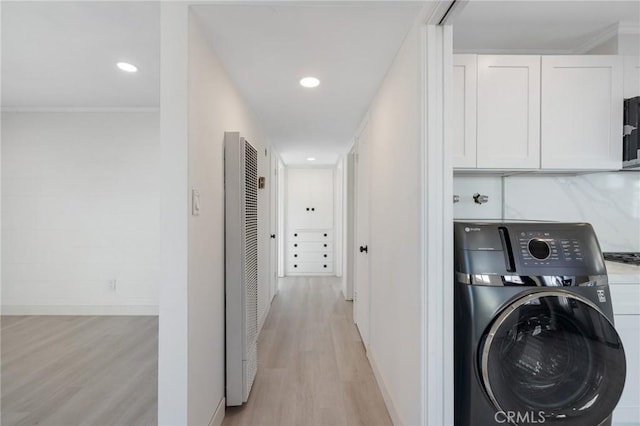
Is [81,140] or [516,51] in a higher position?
[516,51]

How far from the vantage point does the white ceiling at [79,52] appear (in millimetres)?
1796

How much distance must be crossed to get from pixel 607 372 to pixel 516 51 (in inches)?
74.5

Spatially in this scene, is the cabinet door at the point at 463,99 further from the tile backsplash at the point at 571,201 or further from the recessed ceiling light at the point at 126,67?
the recessed ceiling light at the point at 126,67

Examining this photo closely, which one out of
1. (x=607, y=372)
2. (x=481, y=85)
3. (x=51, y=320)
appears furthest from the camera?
(x=51, y=320)

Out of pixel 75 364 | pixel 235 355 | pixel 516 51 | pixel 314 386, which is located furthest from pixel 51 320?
pixel 516 51

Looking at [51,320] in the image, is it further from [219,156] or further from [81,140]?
[219,156]

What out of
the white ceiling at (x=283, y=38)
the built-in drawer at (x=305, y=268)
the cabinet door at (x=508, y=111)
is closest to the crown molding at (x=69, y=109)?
the white ceiling at (x=283, y=38)

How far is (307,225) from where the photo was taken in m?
6.24

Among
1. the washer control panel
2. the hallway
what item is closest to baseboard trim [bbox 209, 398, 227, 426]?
the hallway

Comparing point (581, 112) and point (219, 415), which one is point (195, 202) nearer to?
point (219, 415)

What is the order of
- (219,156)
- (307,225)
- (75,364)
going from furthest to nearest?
(307,225)
(75,364)
(219,156)

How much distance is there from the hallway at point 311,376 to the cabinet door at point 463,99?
1.68 m

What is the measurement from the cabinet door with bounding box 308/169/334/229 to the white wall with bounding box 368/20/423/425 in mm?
3735
